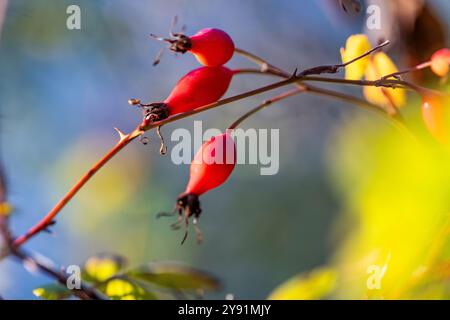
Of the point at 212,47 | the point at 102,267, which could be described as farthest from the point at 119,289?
the point at 212,47

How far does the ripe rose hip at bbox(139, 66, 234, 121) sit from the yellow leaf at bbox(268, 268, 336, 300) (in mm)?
252

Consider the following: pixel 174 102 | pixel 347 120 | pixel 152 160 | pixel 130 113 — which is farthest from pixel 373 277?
pixel 152 160

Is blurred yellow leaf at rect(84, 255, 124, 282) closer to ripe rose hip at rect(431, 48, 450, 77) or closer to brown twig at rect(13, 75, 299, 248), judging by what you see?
brown twig at rect(13, 75, 299, 248)

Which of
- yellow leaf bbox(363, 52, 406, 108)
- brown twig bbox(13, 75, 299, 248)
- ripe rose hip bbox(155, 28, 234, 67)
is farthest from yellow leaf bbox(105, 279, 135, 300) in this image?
yellow leaf bbox(363, 52, 406, 108)

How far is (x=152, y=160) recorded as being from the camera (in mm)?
1474

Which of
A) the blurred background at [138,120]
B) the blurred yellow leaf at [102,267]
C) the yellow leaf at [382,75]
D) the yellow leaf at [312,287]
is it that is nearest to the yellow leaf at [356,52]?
the yellow leaf at [382,75]

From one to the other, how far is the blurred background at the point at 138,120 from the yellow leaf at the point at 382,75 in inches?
5.0

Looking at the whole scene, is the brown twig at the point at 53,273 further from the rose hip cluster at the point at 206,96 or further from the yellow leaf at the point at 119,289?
the rose hip cluster at the point at 206,96

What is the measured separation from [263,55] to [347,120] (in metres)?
0.27

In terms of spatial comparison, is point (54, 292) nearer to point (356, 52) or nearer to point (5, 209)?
point (5, 209)

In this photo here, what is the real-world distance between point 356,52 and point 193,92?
260 millimetres

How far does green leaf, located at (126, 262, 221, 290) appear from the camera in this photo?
0.69 metres

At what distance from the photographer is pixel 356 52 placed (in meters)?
0.77

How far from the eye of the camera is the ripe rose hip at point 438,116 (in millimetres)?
670
